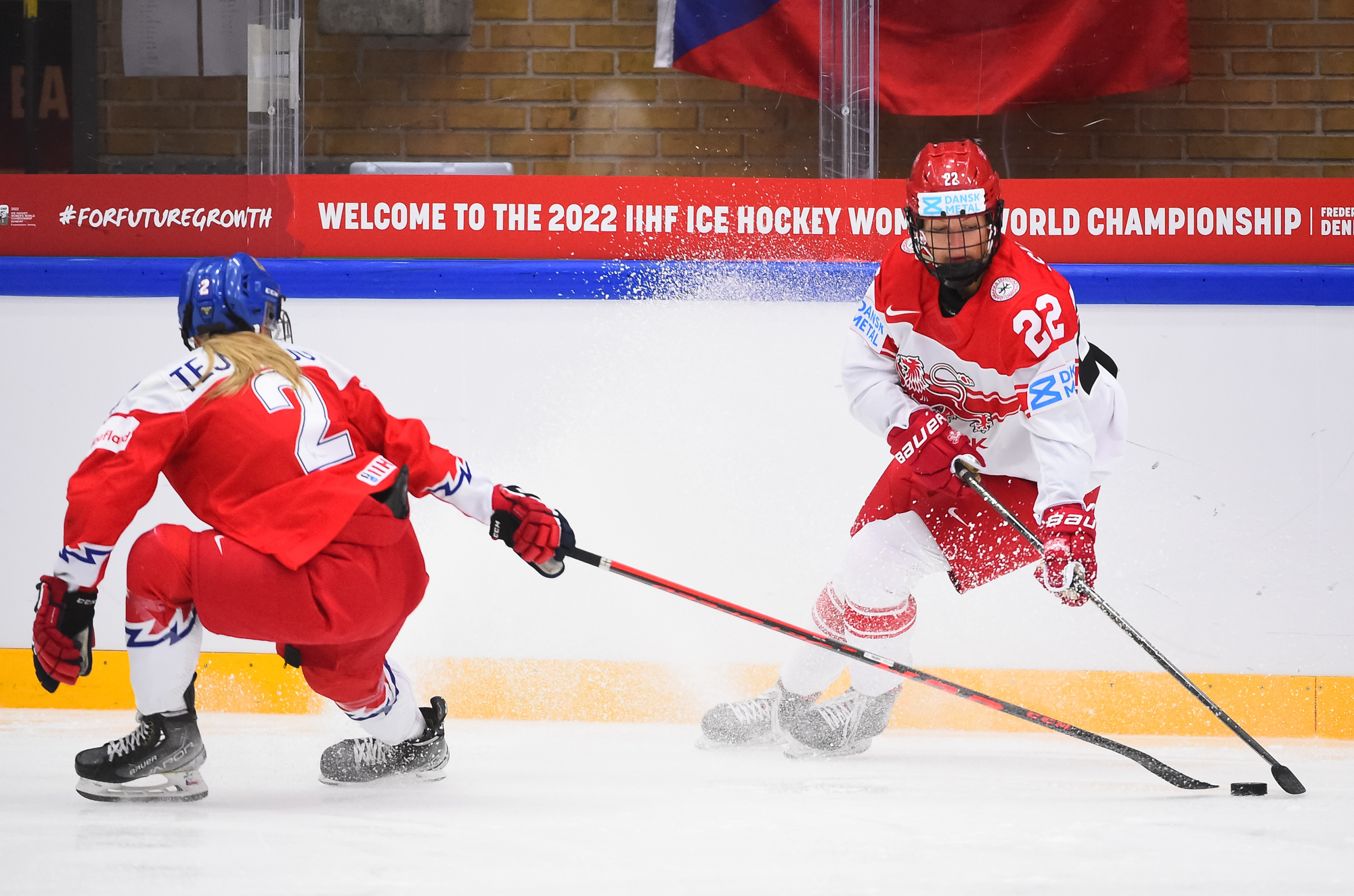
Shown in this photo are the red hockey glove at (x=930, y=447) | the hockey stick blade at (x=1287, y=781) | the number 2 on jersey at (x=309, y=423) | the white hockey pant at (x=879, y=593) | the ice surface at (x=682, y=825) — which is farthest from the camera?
the white hockey pant at (x=879, y=593)

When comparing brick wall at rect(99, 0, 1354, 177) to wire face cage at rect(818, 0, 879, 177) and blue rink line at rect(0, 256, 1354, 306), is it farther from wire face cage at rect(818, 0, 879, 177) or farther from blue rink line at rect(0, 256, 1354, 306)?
blue rink line at rect(0, 256, 1354, 306)

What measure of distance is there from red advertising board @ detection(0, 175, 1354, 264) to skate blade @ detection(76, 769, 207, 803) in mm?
1486

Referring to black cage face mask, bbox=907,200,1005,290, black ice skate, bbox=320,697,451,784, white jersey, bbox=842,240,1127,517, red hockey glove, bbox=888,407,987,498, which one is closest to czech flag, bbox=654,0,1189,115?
white jersey, bbox=842,240,1127,517

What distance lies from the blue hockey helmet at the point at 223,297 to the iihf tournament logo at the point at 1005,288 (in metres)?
1.33

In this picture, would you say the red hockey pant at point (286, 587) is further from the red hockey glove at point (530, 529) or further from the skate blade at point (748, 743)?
the skate blade at point (748, 743)

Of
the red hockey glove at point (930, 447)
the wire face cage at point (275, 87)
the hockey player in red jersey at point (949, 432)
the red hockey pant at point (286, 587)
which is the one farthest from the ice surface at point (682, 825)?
the wire face cage at point (275, 87)

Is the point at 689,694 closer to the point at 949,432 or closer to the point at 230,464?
the point at 949,432

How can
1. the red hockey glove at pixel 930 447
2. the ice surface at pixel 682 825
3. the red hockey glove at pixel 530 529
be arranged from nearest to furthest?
the ice surface at pixel 682 825 → the red hockey glove at pixel 530 529 → the red hockey glove at pixel 930 447

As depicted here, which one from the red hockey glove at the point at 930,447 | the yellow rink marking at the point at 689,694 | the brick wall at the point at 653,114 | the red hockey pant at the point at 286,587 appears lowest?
the yellow rink marking at the point at 689,694

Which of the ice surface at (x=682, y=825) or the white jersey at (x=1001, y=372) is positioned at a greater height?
the white jersey at (x=1001, y=372)

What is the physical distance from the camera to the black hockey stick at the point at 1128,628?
2373 millimetres

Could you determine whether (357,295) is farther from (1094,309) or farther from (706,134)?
(1094,309)

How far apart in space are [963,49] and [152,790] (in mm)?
2535

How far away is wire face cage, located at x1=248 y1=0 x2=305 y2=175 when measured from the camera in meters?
3.30
